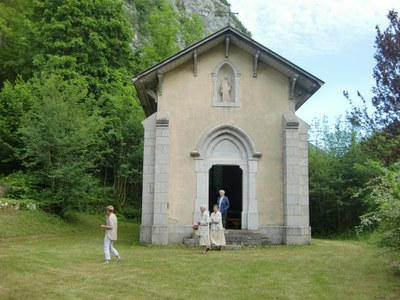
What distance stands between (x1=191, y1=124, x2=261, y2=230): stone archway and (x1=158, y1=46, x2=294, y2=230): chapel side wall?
0.20 m

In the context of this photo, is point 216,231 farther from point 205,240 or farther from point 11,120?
point 11,120

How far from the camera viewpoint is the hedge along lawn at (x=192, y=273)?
26.9 ft

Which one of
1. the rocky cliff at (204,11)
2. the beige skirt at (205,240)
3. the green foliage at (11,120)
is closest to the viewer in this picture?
the beige skirt at (205,240)

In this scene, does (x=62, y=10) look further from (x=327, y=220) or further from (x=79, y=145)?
(x=327, y=220)

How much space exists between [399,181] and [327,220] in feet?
54.9

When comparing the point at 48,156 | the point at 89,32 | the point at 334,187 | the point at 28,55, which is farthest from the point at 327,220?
the point at 28,55

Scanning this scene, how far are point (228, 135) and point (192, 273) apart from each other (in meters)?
7.69

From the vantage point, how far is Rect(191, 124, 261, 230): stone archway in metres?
16.3

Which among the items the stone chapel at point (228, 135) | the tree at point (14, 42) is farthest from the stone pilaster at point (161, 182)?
the tree at point (14, 42)

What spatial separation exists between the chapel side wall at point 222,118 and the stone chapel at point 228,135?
1.5 inches

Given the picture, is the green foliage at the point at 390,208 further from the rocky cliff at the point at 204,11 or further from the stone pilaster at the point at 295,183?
the rocky cliff at the point at 204,11

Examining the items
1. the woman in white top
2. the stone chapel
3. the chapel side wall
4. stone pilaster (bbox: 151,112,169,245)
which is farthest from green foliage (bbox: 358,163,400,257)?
stone pilaster (bbox: 151,112,169,245)

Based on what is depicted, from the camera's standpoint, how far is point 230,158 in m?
16.8

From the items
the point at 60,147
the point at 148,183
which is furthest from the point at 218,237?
the point at 60,147
